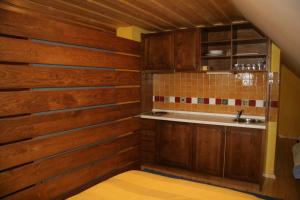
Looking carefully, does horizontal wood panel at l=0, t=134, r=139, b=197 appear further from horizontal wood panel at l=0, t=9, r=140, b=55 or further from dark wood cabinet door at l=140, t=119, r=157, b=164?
horizontal wood panel at l=0, t=9, r=140, b=55

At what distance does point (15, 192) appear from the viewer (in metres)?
1.83

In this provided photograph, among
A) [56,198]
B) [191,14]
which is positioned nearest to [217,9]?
[191,14]

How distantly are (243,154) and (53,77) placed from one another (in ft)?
8.48

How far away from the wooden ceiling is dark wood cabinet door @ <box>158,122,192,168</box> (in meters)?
1.60

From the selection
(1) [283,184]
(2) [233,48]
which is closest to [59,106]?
(2) [233,48]

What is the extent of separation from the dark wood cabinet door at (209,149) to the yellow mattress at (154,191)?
5.23 ft

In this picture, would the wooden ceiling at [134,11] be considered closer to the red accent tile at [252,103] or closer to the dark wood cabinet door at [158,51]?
the dark wood cabinet door at [158,51]

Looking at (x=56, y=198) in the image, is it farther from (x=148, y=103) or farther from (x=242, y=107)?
(x=242, y=107)

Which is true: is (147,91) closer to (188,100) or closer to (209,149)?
(188,100)

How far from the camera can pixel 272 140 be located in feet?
10.7

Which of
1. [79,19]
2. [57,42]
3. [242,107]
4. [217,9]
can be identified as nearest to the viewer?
[57,42]

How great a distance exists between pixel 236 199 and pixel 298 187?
2.15 metres

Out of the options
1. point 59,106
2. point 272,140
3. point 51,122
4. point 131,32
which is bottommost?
point 272,140

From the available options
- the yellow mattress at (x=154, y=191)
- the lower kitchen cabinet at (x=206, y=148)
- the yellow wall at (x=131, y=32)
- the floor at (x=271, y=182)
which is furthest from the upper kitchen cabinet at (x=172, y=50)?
the yellow mattress at (x=154, y=191)
